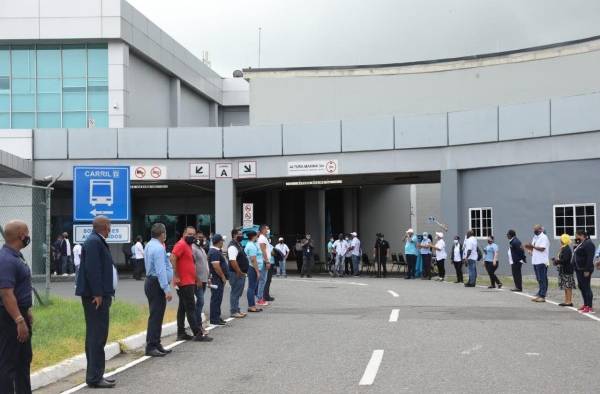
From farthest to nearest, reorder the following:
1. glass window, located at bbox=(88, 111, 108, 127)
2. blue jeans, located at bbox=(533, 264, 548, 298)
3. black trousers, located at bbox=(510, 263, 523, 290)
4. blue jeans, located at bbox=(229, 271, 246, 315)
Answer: glass window, located at bbox=(88, 111, 108, 127) < black trousers, located at bbox=(510, 263, 523, 290) < blue jeans, located at bbox=(533, 264, 548, 298) < blue jeans, located at bbox=(229, 271, 246, 315)

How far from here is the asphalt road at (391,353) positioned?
8438mm

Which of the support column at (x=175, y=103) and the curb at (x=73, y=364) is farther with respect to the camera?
the support column at (x=175, y=103)

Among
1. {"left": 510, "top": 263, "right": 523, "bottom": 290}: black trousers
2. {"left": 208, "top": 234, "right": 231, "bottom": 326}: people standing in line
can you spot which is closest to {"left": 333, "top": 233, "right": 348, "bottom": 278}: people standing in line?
{"left": 510, "top": 263, "right": 523, "bottom": 290}: black trousers

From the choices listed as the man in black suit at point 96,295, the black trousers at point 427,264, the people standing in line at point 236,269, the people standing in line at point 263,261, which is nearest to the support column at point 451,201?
the black trousers at point 427,264

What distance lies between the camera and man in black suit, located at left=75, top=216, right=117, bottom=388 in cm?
864

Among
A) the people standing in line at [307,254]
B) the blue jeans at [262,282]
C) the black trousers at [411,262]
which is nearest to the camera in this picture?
the blue jeans at [262,282]

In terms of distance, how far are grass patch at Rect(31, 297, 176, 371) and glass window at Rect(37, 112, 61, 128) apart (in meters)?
24.1

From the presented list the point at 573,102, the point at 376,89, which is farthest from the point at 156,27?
the point at 573,102

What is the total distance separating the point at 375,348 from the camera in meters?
10.9

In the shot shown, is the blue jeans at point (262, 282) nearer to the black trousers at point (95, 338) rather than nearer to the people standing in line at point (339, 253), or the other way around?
the black trousers at point (95, 338)

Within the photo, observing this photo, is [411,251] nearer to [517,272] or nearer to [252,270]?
[517,272]

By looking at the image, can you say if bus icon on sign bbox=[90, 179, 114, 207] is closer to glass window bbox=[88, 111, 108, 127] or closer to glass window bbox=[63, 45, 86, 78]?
glass window bbox=[88, 111, 108, 127]

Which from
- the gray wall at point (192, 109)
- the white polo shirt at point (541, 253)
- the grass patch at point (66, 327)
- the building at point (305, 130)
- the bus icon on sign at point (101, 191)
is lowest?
the grass patch at point (66, 327)

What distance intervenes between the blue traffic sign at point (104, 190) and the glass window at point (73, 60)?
25.1 meters
